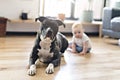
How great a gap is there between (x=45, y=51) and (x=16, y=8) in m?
2.27

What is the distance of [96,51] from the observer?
3184 millimetres

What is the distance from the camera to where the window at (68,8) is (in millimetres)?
4625

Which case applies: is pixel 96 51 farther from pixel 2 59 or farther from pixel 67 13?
pixel 67 13

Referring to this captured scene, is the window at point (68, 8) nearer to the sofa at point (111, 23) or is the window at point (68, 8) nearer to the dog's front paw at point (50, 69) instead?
the sofa at point (111, 23)

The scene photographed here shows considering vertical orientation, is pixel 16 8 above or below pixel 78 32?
above

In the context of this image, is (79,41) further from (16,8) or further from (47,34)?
(16,8)

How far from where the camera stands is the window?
4.62 metres

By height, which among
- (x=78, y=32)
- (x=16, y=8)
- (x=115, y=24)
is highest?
(x=16, y=8)

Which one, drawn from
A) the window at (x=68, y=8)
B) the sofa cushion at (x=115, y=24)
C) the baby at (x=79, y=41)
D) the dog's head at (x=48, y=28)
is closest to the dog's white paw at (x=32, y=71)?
the dog's head at (x=48, y=28)

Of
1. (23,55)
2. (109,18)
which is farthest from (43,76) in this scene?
(109,18)

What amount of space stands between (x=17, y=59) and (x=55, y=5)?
8.10 feet

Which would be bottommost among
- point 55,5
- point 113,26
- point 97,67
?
point 97,67

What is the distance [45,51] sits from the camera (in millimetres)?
2154

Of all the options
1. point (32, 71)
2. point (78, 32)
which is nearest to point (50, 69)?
point (32, 71)
